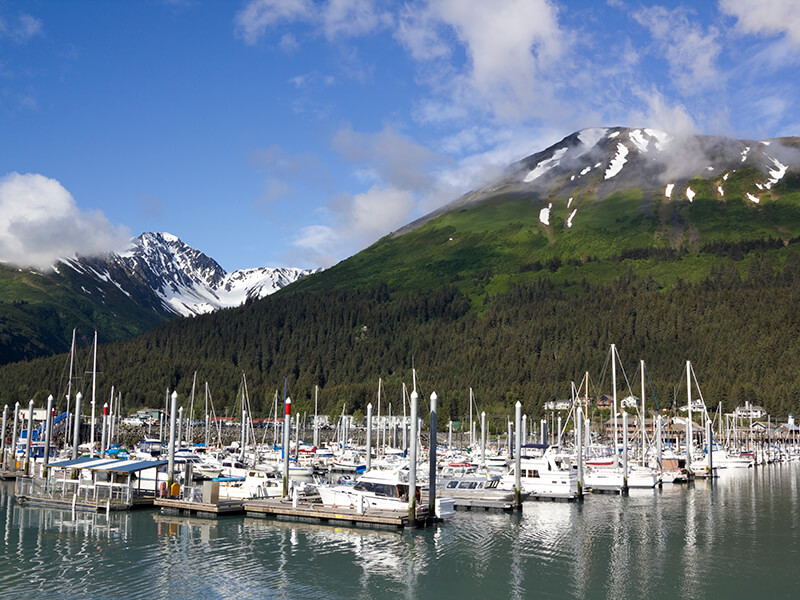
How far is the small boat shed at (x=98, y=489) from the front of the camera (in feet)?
212

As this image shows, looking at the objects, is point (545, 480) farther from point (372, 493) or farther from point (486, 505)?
point (372, 493)

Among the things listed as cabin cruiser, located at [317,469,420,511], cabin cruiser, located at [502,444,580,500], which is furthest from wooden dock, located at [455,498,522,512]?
cabin cruiser, located at [317,469,420,511]

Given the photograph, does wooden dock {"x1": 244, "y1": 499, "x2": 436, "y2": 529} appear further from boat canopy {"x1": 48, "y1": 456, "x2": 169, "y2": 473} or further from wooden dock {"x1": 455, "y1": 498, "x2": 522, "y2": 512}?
wooden dock {"x1": 455, "y1": 498, "x2": 522, "y2": 512}

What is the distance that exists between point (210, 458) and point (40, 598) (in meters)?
67.5

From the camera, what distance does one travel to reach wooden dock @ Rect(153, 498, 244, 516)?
204 feet

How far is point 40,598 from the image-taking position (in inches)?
1492

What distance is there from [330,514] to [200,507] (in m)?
11.2

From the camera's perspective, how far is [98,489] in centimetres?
6675

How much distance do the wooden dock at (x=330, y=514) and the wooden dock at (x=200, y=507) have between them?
1220mm

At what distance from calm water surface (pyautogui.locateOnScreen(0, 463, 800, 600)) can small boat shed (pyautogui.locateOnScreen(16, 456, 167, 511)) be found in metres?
1.18

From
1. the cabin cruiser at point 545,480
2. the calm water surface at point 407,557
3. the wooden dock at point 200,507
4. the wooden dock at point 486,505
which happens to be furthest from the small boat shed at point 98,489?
the cabin cruiser at point 545,480

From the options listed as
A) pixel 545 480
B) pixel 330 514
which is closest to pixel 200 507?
pixel 330 514

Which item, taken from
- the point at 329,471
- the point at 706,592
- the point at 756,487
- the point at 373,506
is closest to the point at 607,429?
the point at 756,487

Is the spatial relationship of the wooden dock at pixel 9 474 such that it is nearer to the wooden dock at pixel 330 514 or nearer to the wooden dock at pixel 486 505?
the wooden dock at pixel 330 514
